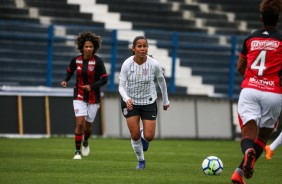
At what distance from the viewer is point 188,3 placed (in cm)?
3030

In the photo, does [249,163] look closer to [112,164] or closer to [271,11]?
[271,11]

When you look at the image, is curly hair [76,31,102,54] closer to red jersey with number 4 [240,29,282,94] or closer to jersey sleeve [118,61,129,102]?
jersey sleeve [118,61,129,102]

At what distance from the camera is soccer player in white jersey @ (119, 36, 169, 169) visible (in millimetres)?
12477

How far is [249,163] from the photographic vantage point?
29.7ft

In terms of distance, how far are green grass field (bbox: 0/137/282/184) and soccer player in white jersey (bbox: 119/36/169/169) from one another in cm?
55

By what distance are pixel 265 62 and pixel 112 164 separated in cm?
457

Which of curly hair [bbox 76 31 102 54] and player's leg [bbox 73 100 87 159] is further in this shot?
curly hair [bbox 76 31 102 54]

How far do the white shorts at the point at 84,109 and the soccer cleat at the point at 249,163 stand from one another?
6324mm

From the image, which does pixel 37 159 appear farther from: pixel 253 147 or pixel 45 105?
pixel 45 105

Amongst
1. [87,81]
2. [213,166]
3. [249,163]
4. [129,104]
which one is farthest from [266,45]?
[87,81]

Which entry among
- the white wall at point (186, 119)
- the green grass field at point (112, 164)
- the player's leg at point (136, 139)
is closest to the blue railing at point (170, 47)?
the white wall at point (186, 119)

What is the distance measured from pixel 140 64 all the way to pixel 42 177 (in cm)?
301

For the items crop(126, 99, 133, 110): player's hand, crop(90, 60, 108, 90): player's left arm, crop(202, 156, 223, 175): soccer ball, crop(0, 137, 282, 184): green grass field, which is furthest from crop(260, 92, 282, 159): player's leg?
crop(90, 60, 108, 90): player's left arm

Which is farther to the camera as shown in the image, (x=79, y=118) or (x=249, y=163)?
(x=79, y=118)
